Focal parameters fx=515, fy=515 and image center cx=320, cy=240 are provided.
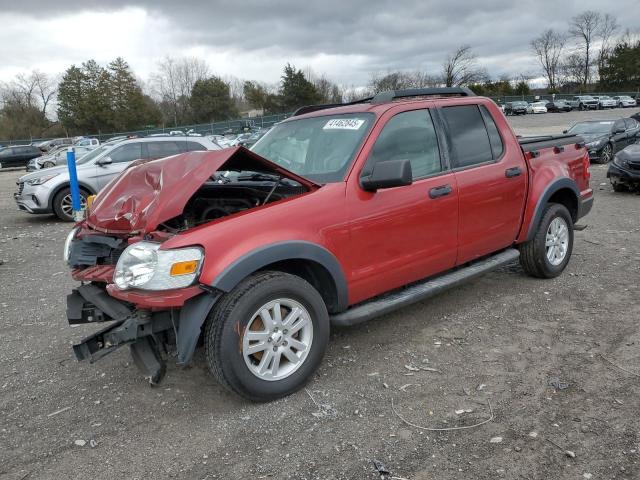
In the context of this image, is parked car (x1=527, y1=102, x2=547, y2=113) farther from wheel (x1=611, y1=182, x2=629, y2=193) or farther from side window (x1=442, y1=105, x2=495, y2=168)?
side window (x1=442, y1=105, x2=495, y2=168)

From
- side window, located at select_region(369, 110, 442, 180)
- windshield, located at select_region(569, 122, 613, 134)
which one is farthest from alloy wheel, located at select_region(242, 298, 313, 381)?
windshield, located at select_region(569, 122, 613, 134)

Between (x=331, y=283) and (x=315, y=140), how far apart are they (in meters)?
1.25

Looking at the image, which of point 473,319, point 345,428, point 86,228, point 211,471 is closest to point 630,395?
point 473,319

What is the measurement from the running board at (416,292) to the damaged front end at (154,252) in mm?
933

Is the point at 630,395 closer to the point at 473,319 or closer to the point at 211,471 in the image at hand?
the point at 473,319

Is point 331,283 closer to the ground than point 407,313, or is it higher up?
higher up

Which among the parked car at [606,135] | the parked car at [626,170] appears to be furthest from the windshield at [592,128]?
the parked car at [626,170]

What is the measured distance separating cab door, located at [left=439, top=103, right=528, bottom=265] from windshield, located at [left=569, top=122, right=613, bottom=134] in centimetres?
1347

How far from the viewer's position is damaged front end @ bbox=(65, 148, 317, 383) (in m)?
2.94

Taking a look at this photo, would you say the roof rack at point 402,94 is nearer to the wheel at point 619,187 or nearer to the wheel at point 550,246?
the wheel at point 550,246

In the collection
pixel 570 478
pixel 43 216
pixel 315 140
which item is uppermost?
pixel 315 140

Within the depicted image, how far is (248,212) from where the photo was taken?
3221mm

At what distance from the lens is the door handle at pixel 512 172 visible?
4625 millimetres

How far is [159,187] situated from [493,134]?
304 cm
